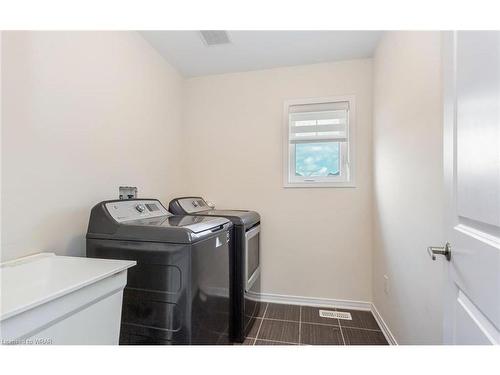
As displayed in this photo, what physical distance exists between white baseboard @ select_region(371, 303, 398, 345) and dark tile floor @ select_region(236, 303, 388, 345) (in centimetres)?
3

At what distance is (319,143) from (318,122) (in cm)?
22

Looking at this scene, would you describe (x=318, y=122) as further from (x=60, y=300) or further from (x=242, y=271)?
(x=60, y=300)

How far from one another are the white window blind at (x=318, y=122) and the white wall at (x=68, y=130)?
1.46 m

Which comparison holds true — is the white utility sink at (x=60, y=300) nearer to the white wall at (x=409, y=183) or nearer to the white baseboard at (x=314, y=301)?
the white wall at (x=409, y=183)

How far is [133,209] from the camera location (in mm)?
1530

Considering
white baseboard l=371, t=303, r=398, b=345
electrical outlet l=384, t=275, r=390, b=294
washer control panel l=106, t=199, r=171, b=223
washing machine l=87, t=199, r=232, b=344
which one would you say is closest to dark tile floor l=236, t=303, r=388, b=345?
white baseboard l=371, t=303, r=398, b=345

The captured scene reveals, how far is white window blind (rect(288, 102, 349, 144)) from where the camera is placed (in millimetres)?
2367

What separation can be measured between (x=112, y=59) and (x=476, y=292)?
230 centimetres

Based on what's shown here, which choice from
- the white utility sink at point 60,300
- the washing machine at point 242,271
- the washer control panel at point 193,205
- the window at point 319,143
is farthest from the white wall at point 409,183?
the washer control panel at point 193,205

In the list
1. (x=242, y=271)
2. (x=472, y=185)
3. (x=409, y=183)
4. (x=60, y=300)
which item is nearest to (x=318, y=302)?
(x=242, y=271)

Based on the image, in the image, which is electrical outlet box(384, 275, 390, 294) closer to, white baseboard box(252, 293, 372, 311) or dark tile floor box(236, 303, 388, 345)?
dark tile floor box(236, 303, 388, 345)

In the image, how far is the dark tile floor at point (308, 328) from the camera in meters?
1.80
